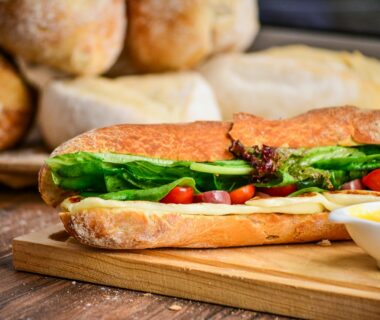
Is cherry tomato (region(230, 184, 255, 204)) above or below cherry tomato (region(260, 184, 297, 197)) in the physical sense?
above

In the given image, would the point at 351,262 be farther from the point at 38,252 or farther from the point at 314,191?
the point at 38,252

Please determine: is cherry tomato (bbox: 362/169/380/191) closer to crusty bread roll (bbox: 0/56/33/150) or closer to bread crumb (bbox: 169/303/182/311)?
bread crumb (bbox: 169/303/182/311)

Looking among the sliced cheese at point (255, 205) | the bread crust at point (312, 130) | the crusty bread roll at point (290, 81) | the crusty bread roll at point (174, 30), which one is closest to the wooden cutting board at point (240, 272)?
the sliced cheese at point (255, 205)

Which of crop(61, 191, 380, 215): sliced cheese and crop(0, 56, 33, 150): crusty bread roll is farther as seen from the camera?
crop(0, 56, 33, 150): crusty bread roll

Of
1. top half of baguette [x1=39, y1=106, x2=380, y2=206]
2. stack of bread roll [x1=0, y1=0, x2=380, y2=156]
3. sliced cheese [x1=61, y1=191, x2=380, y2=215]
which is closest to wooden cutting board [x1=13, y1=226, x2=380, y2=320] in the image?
sliced cheese [x1=61, y1=191, x2=380, y2=215]

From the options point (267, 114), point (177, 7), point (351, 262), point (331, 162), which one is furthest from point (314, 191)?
point (177, 7)

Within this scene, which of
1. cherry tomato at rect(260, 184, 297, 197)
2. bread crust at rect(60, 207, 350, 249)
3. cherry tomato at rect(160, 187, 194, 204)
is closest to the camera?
bread crust at rect(60, 207, 350, 249)

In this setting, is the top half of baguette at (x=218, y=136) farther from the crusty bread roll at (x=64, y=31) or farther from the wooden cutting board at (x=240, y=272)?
the crusty bread roll at (x=64, y=31)
